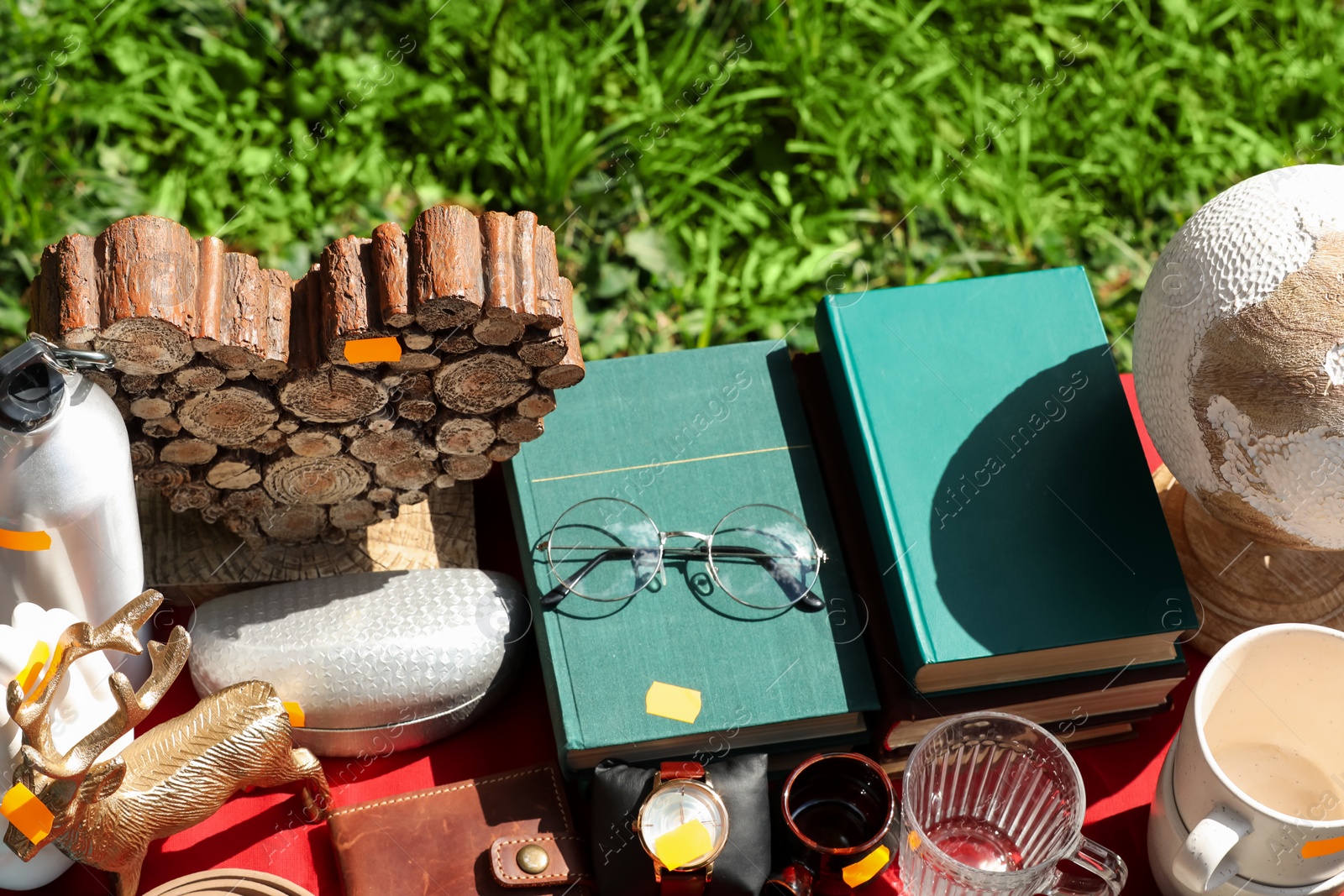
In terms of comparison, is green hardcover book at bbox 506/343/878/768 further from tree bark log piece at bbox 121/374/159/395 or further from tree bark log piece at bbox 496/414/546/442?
tree bark log piece at bbox 121/374/159/395

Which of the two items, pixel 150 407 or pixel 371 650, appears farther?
pixel 371 650

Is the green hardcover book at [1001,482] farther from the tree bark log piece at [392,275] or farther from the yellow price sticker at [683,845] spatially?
the tree bark log piece at [392,275]

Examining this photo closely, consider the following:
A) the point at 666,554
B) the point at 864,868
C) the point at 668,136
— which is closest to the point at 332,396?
the point at 666,554

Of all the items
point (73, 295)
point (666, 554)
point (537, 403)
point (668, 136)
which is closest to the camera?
point (73, 295)

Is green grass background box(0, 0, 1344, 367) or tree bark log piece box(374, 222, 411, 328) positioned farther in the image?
green grass background box(0, 0, 1344, 367)

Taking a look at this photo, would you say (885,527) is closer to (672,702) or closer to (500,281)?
(672,702)

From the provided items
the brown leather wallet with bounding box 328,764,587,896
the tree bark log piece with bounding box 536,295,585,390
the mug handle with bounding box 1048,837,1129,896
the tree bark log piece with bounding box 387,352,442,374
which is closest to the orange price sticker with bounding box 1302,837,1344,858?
the mug handle with bounding box 1048,837,1129,896

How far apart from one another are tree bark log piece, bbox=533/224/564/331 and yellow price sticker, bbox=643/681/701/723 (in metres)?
0.41

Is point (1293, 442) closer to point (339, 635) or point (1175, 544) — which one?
point (1175, 544)

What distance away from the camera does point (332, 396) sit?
112 centimetres

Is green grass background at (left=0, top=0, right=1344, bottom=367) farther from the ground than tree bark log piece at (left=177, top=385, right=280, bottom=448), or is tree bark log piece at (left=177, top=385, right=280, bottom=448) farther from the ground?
green grass background at (left=0, top=0, right=1344, bottom=367)

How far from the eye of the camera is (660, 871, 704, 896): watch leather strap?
1094mm

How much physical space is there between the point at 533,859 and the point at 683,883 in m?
0.16

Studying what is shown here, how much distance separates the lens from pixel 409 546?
141 cm
